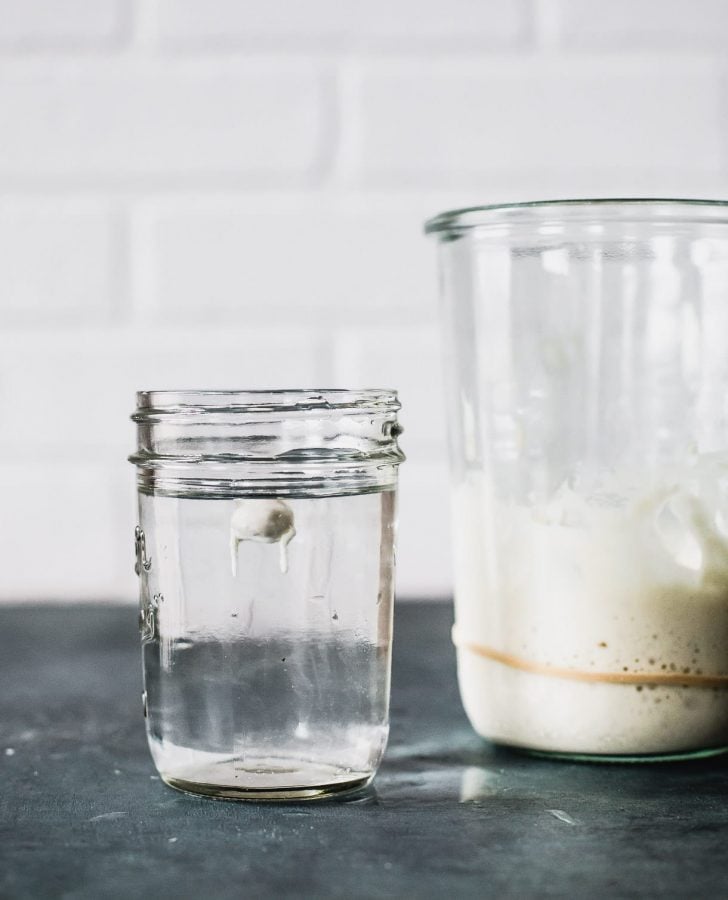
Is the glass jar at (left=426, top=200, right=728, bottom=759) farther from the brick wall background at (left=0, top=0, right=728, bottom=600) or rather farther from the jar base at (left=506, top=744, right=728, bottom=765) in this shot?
the brick wall background at (left=0, top=0, right=728, bottom=600)

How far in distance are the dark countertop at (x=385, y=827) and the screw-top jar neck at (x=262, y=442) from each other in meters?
0.13

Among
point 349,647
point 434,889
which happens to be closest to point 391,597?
point 349,647

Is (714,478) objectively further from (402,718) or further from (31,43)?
(31,43)

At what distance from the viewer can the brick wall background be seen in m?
1.08

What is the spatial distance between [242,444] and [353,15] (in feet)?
2.22

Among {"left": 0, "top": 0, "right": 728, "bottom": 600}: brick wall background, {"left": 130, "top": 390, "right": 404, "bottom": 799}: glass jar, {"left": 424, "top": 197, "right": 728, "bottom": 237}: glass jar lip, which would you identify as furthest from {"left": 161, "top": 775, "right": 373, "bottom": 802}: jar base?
{"left": 0, "top": 0, "right": 728, "bottom": 600}: brick wall background

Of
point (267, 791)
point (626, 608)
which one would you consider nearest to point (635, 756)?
point (626, 608)

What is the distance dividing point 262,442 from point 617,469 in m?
0.17

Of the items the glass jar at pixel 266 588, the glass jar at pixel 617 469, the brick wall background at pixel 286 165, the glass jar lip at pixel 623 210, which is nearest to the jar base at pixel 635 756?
the glass jar at pixel 617 469

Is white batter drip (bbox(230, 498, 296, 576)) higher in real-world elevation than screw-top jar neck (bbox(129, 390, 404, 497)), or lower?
lower

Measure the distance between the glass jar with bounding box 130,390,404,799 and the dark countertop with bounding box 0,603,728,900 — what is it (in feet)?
0.07

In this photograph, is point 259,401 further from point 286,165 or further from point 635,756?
point 286,165

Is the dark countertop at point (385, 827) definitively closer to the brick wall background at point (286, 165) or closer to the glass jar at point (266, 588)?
the glass jar at point (266, 588)

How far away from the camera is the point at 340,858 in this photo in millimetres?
454
